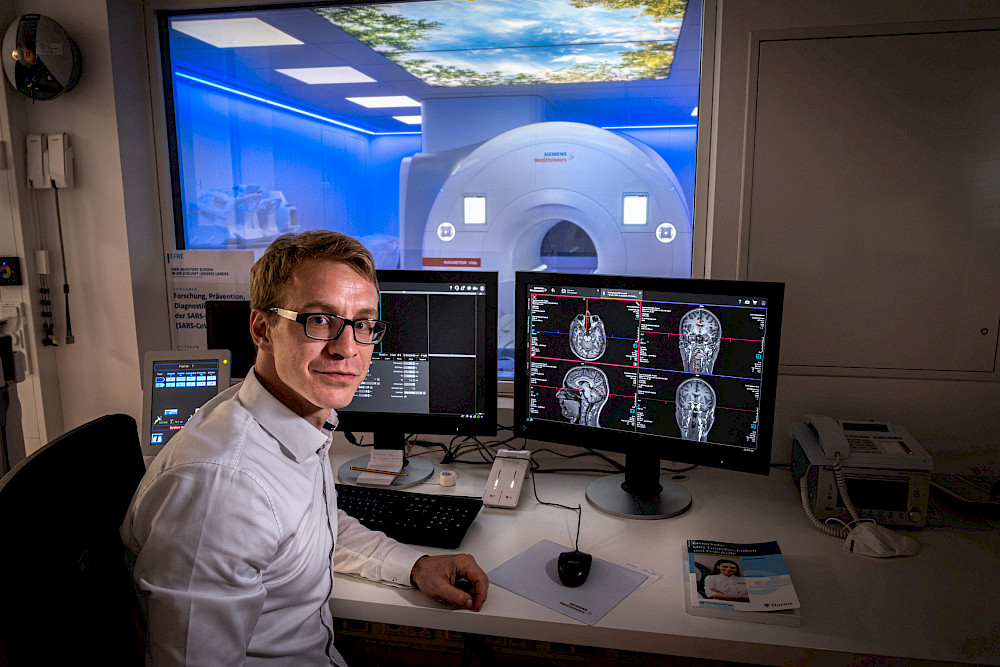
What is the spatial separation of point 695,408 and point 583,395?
27 cm

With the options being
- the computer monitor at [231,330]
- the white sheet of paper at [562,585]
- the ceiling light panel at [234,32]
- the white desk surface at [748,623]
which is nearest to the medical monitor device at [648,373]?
the white desk surface at [748,623]

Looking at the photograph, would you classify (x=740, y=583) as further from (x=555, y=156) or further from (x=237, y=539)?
(x=555, y=156)

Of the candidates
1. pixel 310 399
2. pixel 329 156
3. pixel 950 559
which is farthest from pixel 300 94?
pixel 950 559

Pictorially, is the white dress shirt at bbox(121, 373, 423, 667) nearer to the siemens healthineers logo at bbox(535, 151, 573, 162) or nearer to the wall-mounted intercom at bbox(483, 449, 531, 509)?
the wall-mounted intercom at bbox(483, 449, 531, 509)

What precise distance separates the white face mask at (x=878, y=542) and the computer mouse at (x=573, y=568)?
1.90ft

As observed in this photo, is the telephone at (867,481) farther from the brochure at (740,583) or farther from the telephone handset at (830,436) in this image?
the brochure at (740,583)

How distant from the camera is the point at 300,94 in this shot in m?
2.13

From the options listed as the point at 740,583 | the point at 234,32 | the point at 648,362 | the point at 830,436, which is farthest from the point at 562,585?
the point at 234,32

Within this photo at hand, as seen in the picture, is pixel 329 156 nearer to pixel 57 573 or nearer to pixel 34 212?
pixel 34 212

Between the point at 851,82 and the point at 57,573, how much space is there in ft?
6.44

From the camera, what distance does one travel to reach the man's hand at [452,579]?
3.78 feet

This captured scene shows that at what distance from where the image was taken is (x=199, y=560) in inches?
34.9

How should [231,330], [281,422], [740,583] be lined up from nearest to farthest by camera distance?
1. [281,422]
2. [740,583]
3. [231,330]

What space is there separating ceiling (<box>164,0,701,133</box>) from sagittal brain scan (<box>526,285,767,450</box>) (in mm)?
716
